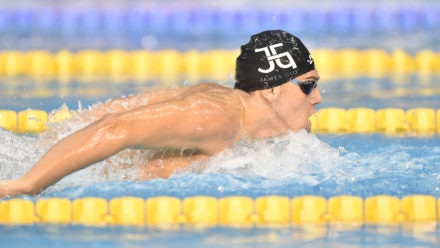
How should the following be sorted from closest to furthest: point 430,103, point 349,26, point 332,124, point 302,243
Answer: point 302,243, point 332,124, point 430,103, point 349,26

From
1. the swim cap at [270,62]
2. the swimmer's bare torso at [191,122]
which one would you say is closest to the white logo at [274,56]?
the swim cap at [270,62]

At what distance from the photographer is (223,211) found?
3.54 m

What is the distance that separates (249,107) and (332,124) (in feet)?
5.71

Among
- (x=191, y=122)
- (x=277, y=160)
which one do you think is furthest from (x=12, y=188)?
(x=277, y=160)

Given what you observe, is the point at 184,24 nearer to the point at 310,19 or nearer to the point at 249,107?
the point at 310,19

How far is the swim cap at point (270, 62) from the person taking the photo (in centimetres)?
378

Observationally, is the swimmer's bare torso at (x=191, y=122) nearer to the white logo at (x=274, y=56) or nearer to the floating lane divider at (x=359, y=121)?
the white logo at (x=274, y=56)

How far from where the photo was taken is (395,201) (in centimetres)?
357

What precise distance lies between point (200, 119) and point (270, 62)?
468 millimetres

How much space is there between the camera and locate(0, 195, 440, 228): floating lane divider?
11.5ft

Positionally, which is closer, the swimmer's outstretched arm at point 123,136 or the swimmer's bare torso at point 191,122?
the swimmer's outstretched arm at point 123,136

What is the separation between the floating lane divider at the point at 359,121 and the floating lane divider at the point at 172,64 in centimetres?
140

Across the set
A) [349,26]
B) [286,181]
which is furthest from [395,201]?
[349,26]

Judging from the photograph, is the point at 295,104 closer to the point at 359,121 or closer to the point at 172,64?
the point at 359,121
